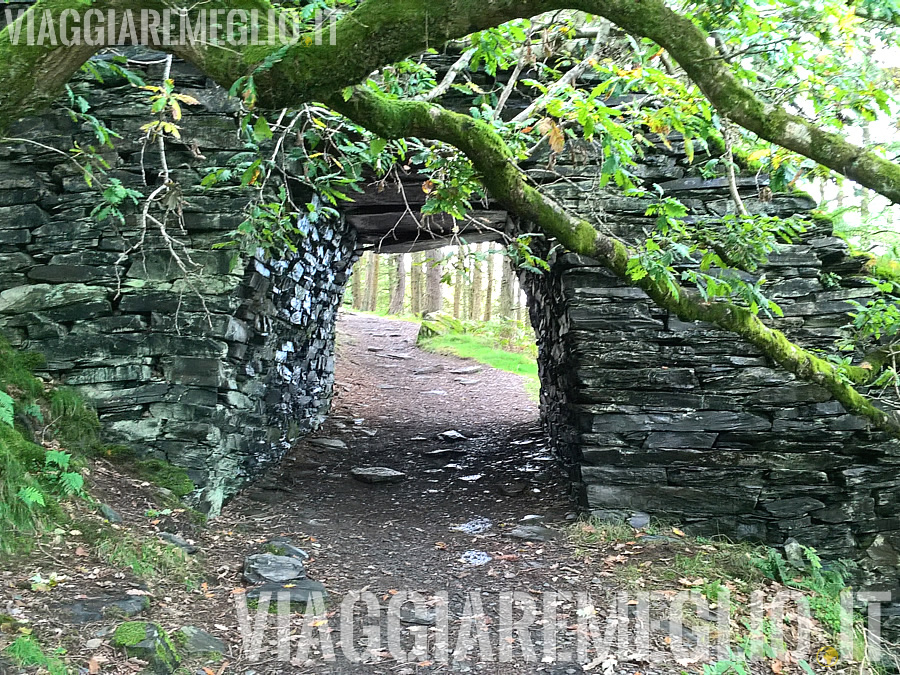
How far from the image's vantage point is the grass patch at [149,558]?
11.4ft

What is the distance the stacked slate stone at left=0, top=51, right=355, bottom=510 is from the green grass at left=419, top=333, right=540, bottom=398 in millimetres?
7662

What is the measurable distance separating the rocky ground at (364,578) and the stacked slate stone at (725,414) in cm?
46

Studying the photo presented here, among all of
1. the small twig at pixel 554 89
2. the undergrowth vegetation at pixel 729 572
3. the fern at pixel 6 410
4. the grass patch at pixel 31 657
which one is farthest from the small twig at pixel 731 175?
the fern at pixel 6 410

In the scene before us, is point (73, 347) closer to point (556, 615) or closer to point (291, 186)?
point (291, 186)

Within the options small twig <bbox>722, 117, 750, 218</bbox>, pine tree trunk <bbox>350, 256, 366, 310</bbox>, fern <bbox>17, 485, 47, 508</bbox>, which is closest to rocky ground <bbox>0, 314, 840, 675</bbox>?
fern <bbox>17, 485, 47, 508</bbox>

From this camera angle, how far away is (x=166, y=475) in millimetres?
4539

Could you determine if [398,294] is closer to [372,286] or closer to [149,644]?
[372,286]

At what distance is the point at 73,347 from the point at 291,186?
2.12 m

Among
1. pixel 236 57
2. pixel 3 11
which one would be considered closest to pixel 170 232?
pixel 3 11

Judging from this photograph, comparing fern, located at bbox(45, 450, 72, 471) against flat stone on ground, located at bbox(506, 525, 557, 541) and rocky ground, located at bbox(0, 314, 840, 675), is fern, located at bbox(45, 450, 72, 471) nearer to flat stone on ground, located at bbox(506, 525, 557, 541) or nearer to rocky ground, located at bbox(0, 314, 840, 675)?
rocky ground, located at bbox(0, 314, 840, 675)

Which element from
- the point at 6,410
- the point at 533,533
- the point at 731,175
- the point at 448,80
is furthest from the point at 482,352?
the point at 6,410

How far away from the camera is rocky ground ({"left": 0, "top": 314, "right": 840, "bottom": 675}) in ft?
10.0

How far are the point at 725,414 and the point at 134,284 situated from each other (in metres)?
4.63

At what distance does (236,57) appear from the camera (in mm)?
2451
